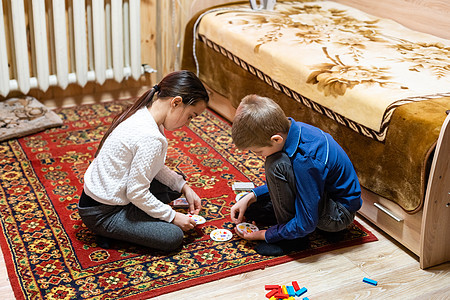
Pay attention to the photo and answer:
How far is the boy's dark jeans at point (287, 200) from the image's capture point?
1663mm

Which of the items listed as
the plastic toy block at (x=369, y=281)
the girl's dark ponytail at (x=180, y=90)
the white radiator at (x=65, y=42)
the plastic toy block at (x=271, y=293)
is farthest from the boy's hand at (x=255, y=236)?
the white radiator at (x=65, y=42)

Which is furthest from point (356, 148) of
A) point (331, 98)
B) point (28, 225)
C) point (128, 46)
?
point (128, 46)

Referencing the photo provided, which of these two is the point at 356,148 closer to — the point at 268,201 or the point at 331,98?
the point at 331,98

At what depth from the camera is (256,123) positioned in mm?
1587

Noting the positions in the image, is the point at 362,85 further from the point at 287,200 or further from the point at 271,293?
the point at 271,293

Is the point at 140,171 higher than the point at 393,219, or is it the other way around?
the point at 140,171

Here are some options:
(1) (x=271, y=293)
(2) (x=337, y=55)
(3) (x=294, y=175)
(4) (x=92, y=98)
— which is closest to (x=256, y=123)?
(3) (x=294, y=175)

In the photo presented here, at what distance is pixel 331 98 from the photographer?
202 centimetres

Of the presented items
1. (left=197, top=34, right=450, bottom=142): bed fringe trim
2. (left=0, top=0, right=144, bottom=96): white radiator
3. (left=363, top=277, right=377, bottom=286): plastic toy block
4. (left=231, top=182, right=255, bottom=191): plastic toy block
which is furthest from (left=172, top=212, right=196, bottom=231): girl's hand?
(left=0, top=0, right=144, bottom=96): white radiator

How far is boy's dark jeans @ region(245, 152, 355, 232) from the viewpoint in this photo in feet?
5.46

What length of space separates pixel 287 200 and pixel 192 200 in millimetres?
335

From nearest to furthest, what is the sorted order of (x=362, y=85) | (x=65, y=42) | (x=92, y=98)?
→ (x=362, y=85) < (x=65, y=42) < (x=92, y=98)

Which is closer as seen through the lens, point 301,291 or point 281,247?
point 301,291

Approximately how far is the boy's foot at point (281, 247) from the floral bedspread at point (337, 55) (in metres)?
0.43
